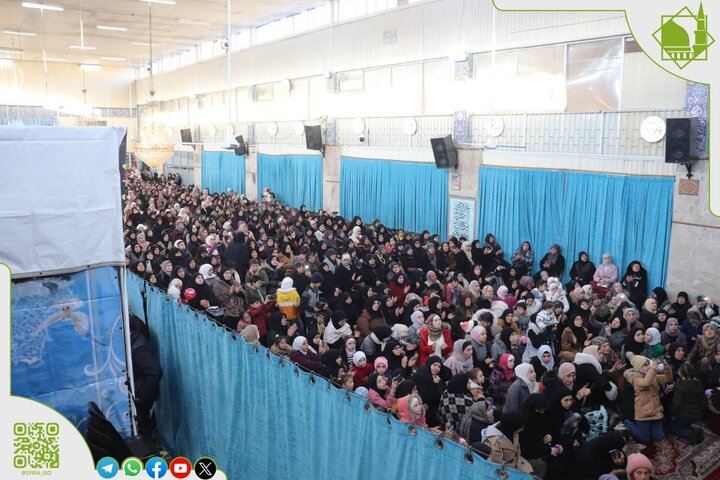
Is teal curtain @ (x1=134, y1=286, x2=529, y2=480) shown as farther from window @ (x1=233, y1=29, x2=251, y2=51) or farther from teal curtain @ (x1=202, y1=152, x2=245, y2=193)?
window @ (x1=233, y1=29, x2=251, y2=51)

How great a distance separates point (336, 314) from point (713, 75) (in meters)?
4.52

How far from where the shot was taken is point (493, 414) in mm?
5383

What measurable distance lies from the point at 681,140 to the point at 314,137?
10.5 meters

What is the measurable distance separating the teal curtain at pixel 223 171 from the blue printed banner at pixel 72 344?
1845cm

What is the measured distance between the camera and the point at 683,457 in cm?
625

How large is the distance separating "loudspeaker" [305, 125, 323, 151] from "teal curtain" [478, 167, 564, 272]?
19.9ft

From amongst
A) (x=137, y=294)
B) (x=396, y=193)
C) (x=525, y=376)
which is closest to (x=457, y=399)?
(x=525, y=376)

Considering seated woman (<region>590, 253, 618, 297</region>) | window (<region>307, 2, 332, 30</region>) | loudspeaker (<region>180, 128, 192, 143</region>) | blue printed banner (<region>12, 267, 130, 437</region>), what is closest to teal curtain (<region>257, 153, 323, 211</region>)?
window (<region>307, 2, 332, 30</region>)

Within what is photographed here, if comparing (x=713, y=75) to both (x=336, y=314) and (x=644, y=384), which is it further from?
(x=336, y=314)

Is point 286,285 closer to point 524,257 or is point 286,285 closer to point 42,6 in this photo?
point 524,257

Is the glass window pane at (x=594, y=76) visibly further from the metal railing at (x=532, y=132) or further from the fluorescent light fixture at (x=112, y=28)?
the fluorescent light fixture at (x=112, y=28)

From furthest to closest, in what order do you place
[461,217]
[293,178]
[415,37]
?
[293,178]
[415,37]
[461,217]

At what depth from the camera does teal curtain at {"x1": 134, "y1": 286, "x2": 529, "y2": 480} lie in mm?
4031

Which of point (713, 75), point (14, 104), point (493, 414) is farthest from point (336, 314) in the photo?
point (14, 104)
